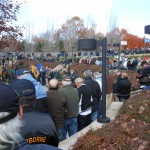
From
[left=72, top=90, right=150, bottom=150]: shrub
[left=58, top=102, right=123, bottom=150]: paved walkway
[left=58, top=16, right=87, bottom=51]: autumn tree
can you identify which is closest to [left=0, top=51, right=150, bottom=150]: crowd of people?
[left=58, top=102, right=123, bottom=150]: paved walkway

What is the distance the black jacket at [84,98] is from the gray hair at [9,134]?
16.0ft

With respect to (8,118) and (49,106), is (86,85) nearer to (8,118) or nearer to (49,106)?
(49,106)

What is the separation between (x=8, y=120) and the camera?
4.59ft

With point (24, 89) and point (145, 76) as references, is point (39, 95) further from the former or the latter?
point (145, 76)

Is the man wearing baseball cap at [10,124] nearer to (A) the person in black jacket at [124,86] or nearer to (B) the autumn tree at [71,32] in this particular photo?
(A) the person in black jacket at [124,86]

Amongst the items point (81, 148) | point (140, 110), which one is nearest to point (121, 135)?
point (81, 148)

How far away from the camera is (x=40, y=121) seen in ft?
8.72

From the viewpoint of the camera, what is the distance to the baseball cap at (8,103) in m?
1.38

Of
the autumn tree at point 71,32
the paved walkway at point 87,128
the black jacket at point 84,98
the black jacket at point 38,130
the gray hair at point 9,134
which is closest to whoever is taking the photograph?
the gray hair at point 9,134

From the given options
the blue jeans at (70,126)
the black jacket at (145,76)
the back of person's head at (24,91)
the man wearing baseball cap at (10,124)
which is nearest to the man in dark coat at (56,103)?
the blue jeans at (70,126)

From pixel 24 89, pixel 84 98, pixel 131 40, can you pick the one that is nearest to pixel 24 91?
pixel 24 89

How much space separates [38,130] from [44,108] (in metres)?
2.71

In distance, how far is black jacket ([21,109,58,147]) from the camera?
248cm

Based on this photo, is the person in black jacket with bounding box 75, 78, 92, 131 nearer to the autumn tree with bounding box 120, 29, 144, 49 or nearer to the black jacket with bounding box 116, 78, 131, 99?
the black jacket with bounding box 116, 78, 131, 99
